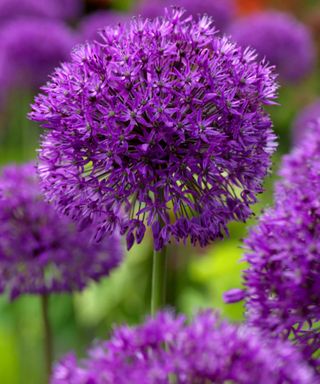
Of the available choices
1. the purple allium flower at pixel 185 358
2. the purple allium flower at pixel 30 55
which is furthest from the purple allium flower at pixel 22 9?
the purple allium flower at pixel 185 358

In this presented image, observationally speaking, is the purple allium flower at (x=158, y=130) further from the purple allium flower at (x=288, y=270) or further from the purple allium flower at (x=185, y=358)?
the purple allium flower at (x=185, y=358)

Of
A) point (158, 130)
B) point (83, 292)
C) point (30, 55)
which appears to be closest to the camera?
point (158, 130)

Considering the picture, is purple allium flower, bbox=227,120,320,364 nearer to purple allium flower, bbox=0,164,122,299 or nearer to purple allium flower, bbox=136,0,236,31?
purple allium flower, bbox=0,164,122,299

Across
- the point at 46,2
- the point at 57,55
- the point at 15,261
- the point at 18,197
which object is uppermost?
the point at 46,2

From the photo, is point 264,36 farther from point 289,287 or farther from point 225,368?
point 225,368

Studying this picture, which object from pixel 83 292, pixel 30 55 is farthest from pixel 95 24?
pixel 83 292

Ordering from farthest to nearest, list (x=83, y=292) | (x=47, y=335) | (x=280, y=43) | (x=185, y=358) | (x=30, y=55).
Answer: (x=280, y=43), (x=30, y=55), (x=83, y=292), (x=47, y=335), (x=185, y=358)

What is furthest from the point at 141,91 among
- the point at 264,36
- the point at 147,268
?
the point at 264,36

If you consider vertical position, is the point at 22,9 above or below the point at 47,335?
above

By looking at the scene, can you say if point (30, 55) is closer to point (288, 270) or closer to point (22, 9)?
point (22, 9)
